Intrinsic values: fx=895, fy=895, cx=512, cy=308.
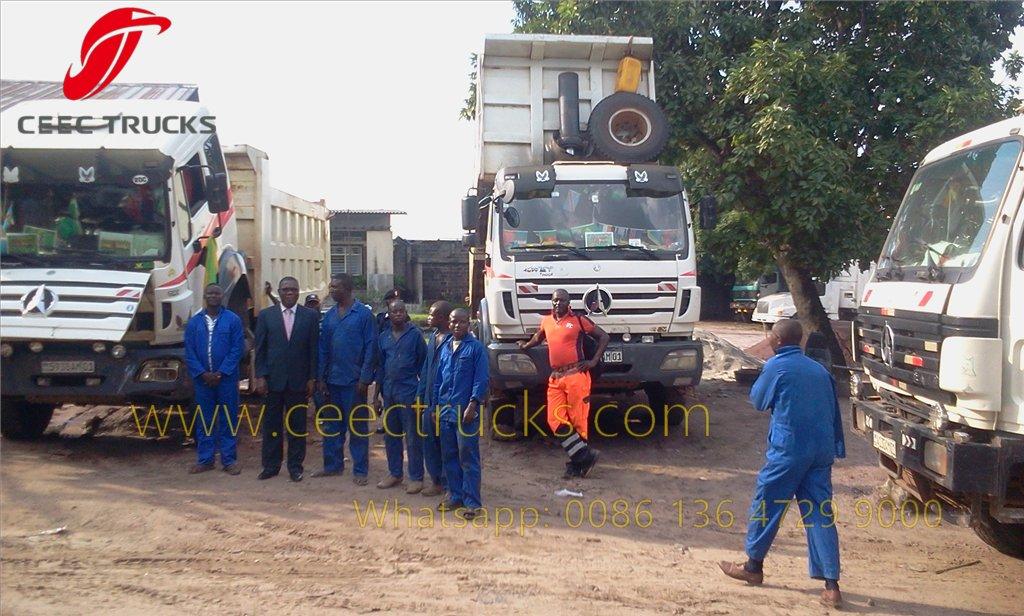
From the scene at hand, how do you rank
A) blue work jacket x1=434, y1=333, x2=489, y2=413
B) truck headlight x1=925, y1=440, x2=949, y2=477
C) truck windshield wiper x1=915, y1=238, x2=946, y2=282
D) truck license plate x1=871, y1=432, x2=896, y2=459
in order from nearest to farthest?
truck headlight x1=925, y1=440, x2=949, y2=477, truck windshield wiper x1=915, y1=238, x2=946, y2=282, truck license plate x1=871, y1=432, x2=896, y2=459, blue work jacket x1=434, y1=333, x2=489, y2=413

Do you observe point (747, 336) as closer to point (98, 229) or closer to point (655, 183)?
point (655, 183)

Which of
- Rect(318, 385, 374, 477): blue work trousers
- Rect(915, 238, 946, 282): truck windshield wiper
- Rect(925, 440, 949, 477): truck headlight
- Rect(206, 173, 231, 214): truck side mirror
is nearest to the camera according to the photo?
Rect(925, 440, 949, 477): truck headlight

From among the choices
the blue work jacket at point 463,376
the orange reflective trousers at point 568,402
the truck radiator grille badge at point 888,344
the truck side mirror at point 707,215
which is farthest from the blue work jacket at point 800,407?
the truck side mirror at point 707,215

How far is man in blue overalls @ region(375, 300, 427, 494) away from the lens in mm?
6965

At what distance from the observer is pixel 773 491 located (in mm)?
5074

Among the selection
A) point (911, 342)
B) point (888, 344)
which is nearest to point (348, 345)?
point (888, 344)

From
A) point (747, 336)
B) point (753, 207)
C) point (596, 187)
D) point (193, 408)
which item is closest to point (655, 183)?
point (596, 187)

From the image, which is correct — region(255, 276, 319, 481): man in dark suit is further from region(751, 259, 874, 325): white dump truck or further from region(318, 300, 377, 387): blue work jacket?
region(751, 259, 874, 325): white dump truck

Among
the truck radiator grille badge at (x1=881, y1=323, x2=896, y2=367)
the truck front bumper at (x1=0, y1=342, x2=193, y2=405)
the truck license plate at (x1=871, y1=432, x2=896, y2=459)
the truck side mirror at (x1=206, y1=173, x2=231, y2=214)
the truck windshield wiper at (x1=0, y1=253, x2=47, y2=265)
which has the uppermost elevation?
the truck side mirror at (x1=206, y1=173, x2=231, y2=214)

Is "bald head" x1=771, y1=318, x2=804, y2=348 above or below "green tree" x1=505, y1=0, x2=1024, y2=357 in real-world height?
below

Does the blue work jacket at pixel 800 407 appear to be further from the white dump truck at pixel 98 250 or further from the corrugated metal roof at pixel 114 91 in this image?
the corrugated metal roof at pixel 114 91

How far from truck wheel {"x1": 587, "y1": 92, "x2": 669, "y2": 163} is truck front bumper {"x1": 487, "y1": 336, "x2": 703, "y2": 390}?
77.5 inches

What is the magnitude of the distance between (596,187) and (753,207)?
3.46m

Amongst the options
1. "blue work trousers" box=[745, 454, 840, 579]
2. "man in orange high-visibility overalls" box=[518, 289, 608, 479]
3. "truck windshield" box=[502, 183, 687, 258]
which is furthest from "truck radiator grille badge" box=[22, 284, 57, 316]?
"blue work trousers" box=[745, 454, 840, 579]
